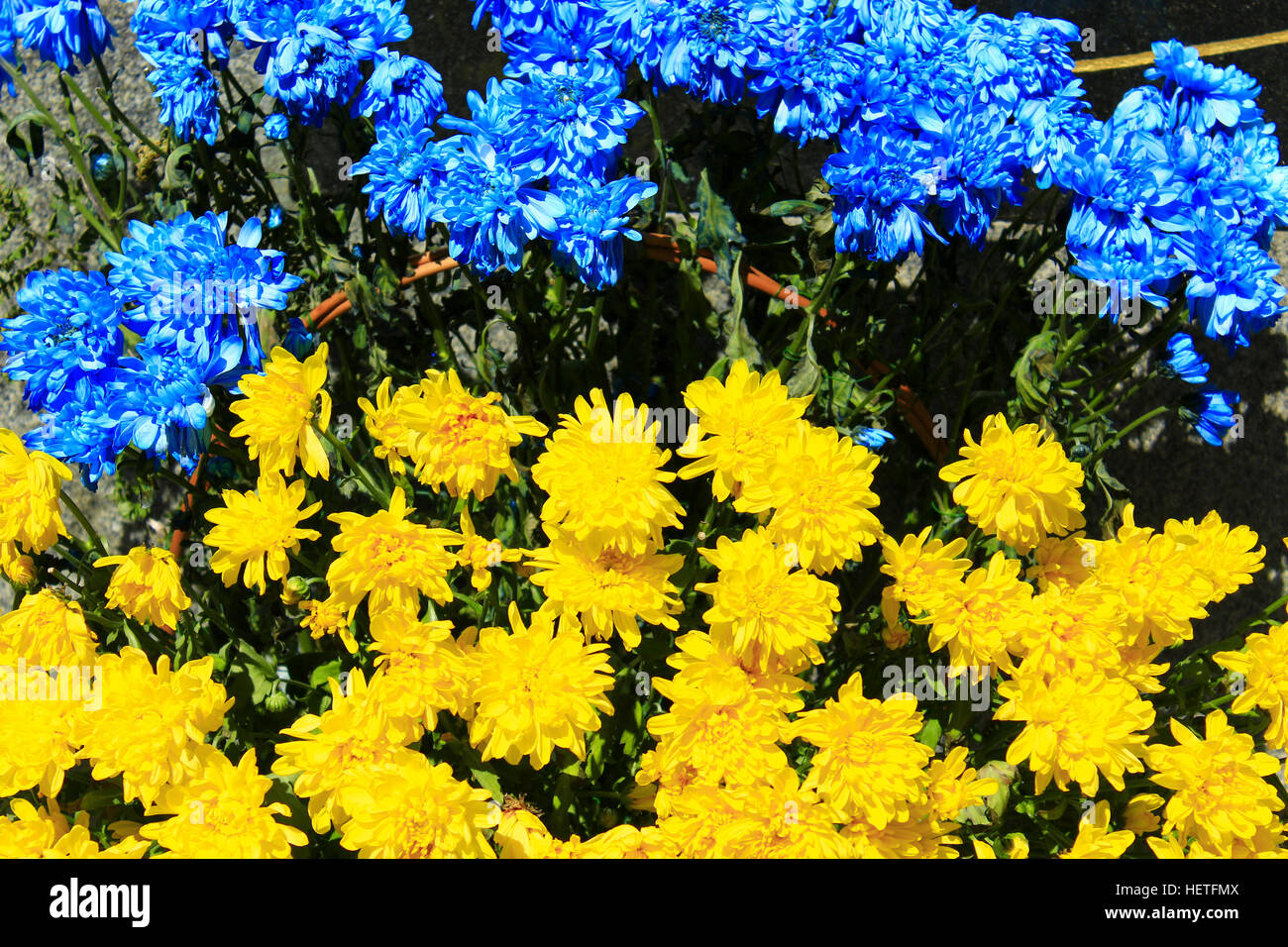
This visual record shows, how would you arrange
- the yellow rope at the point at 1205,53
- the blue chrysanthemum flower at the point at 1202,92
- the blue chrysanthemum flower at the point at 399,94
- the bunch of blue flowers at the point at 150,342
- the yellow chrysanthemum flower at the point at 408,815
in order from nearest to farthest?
the yellow chrysanthemum flower at the point at 408,815, the bunch of blue flowers at the point at 150,342, the blue chrysanthemum flower at the point at 399,94, the blue chrysanthemum flower at the point at 1202,92, the yellow rope at the point at 1205,53

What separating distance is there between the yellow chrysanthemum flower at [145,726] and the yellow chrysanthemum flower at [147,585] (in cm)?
7

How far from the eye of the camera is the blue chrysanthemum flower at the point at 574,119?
3.73ft

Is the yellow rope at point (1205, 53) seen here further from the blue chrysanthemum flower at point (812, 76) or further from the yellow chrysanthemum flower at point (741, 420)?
the yellow chrysanthemum flower at point (741, 420)

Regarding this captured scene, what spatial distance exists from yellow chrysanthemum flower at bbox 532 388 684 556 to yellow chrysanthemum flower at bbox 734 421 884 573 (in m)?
0.09

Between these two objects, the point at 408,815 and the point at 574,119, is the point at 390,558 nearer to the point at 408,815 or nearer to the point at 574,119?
the point at 408,815

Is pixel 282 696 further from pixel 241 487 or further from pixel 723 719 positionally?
pixel 723 719

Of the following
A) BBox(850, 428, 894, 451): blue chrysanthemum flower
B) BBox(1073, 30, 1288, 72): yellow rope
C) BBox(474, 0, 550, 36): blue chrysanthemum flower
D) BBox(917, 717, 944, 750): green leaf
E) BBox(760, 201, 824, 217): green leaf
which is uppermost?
BBox(1073, 30, 1288, 72): yellow rope

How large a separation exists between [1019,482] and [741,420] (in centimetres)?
29

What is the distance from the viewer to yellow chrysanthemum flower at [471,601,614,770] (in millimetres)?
958

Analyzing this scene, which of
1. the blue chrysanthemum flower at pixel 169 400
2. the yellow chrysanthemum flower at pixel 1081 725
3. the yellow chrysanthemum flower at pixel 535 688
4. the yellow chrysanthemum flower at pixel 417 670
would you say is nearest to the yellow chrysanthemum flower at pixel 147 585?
the blue chrysanthemum flower at pixel 169 400

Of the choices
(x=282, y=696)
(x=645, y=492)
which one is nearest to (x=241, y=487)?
(x=282, y=696)

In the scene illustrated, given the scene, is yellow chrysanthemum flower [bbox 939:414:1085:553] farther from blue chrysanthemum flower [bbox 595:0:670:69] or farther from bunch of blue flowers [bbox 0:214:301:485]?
bunch of blue flowers [bbox 0:214:301:485]

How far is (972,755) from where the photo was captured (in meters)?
1.24

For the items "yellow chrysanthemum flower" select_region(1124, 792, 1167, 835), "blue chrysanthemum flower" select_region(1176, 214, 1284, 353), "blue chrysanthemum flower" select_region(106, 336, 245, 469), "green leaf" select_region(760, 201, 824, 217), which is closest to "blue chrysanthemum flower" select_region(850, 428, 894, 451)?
"green leaf" select_region(760, 201, 824, 217)
